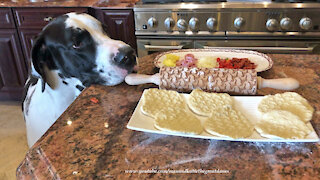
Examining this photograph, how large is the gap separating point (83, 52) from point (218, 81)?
556 mm

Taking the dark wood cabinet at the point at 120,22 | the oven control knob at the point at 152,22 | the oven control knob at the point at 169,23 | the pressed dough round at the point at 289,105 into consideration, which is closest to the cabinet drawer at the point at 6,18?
the dark wood cabinet at the point at 120,22

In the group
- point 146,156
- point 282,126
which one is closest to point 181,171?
point 146,156

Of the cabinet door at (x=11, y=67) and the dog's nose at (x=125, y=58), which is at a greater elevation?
the dog's nose at (x=125, y=58)

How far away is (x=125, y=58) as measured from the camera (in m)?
1.08

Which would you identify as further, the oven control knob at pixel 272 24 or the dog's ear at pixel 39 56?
the oven control knob at pixel 272 24

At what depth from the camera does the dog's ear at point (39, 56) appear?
1120mm

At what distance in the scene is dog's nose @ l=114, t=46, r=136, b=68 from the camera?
42.4 inches

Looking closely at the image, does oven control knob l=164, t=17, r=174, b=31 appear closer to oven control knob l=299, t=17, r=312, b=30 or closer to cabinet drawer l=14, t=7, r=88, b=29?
cabinet drawer l=14, t=7, r=88, b=29

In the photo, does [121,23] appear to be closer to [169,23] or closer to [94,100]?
[169,23]

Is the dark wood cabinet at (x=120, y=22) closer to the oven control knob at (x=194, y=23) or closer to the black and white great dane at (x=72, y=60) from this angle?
the oven control knob at (x=194, y=23)

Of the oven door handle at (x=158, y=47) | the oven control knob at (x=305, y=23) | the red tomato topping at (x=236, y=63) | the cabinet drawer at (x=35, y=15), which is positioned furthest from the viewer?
the cabinet drawer at (x=35, y=15)

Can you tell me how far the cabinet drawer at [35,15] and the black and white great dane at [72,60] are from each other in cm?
141

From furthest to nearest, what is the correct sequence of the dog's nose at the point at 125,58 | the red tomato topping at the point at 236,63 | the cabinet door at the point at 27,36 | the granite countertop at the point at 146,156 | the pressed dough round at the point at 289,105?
the cabinet door at the point at 27,36, the red tomato topping at the point at 236,63, the dog's nose at the point at 125,58, the pressed dough round at the point at 289,105, the granite countertop at the point at 146,156

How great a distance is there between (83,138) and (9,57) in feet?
7.93
